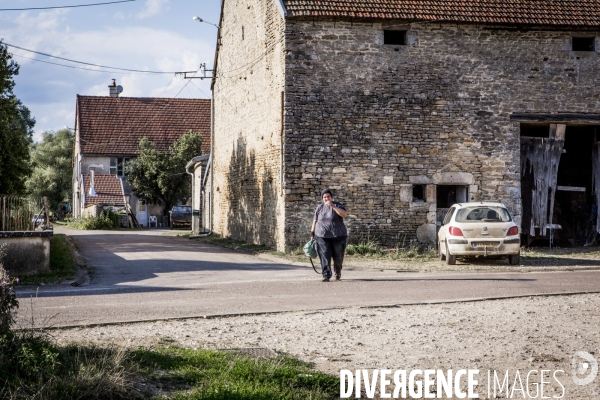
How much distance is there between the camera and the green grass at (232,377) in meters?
5.98

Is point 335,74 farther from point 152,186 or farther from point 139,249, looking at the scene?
point 152,186

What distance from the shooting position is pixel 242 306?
1087 centimetres

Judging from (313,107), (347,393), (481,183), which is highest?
(313,107)

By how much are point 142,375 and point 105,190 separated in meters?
48.5

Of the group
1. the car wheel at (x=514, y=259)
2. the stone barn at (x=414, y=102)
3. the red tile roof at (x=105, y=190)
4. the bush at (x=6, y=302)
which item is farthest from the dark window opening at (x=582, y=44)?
the red tile roof at (x=105, y=190)

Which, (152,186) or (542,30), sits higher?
(542,30)


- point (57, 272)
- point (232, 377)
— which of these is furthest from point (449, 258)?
point (232, 377)

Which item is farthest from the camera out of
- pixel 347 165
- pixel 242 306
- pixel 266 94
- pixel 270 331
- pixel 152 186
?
pixel 152 186

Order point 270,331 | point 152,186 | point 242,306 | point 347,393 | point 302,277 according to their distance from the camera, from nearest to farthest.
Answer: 1. point 347,393
2. point 270,331
3. point 242,306
4. point 302,277
5. point 152,186

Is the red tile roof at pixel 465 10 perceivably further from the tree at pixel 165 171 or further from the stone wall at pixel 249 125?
the tree at pixel 165 171

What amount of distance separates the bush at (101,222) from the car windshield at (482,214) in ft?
102

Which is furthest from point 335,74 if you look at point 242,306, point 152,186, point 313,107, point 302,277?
point 152,186

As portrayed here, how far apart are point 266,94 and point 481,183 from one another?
7.61m

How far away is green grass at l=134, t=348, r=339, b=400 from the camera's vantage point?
5.98m
